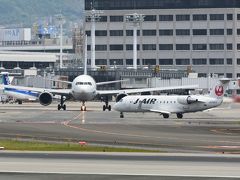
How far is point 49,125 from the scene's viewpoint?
8112 centimetres

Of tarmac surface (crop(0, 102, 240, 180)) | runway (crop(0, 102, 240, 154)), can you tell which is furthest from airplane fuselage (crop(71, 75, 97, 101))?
tarmac surface (crop(0, 102, 240, 180))

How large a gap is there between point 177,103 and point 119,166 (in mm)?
57222

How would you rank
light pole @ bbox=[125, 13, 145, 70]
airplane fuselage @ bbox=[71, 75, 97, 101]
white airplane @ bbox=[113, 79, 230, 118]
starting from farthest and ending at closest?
Result: 1. light pole @ bbox=[125, 13, 145, 70]
2. airplane fuselage @ bbox=[71, 75, 97, 101]
3. white airplane @ bbox=[113, 79, 230, 118]

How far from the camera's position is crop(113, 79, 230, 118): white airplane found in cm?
9881

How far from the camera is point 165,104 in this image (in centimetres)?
10081

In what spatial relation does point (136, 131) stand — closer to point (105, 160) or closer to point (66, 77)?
point (105, 160)

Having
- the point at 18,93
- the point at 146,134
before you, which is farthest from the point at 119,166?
the point at 18,93

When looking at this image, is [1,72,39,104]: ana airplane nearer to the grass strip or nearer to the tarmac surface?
the tarmac surface

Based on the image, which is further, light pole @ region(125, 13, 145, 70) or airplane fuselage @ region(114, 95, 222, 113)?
light pole @ region(125, 13, 145, 70)

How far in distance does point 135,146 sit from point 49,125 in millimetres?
25458

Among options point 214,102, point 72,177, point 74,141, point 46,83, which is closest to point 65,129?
point 74,141

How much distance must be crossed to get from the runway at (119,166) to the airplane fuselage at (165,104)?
163 ft

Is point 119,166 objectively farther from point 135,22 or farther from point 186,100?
point 135,22

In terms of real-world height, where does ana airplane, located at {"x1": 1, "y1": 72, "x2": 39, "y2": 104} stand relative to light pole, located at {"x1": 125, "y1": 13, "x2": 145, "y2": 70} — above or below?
below
